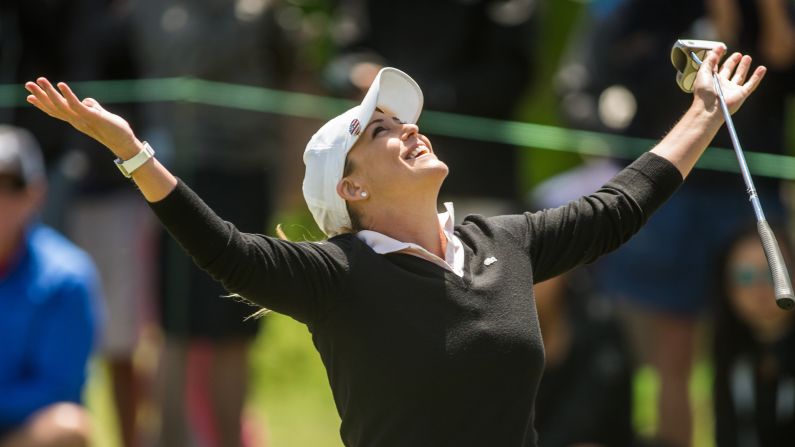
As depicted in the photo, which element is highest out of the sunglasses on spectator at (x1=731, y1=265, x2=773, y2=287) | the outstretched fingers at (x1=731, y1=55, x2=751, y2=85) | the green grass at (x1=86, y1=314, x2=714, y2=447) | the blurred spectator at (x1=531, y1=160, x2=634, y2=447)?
the outstretched fingers at (x1=731, y1=55, x2=751, y2=85)

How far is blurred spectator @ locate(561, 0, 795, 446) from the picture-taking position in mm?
5348

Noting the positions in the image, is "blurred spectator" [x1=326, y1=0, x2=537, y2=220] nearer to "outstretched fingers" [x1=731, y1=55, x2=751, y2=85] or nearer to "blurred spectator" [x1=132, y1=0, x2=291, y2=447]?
"blurred spectator" [x1=132, y1=0, x2=291, y2=447]

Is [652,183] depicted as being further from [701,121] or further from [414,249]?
[414,249]

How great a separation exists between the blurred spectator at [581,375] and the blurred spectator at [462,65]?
1.71 feet

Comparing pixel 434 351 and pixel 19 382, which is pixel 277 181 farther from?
pixel 434 351

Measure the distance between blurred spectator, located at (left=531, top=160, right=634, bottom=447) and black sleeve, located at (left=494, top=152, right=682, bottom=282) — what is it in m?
1.87

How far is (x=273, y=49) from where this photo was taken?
616cm

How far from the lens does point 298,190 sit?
22.1 ft

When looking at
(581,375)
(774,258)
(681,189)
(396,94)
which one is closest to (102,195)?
(581,375)

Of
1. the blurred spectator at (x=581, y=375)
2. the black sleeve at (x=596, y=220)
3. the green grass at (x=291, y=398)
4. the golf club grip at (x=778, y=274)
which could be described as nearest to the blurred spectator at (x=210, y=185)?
the green grass at (x=291, y=398)

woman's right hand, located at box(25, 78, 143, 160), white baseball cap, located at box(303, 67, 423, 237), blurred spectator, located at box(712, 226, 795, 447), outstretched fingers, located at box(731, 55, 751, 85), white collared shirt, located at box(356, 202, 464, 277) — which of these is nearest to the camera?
woman's right hand, located at box(25, 78, 143, 160)

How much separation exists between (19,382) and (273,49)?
1728 millimetres

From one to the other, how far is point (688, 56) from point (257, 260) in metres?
1.23

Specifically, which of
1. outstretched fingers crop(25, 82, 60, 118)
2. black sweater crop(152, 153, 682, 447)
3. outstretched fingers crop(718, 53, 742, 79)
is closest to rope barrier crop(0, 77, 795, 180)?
outstretched fingers crop(718, 53, 742, 79)
